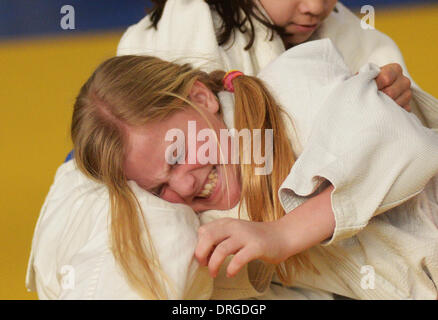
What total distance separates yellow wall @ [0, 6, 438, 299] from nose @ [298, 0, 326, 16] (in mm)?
448

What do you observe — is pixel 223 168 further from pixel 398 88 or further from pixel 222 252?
pixel 398 88

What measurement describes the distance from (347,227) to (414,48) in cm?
134

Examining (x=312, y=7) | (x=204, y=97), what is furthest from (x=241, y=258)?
(x=312, y=7)

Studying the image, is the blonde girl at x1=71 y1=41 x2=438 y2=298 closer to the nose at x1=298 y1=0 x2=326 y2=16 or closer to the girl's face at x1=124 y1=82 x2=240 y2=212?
the girl's face at x1=124 y1=82 x2=240 y2=212

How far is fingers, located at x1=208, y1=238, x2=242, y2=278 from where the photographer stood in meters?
0.62

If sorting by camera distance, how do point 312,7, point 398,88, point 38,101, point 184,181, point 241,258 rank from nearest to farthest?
point 241,258 → point 184,181 → point 398,88 → point 312,7 → point 38,101

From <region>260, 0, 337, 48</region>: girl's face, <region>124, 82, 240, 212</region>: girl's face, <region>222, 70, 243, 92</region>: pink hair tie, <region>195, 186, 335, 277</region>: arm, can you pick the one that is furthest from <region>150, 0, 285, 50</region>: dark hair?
<region>195, 186, 335, 277</region>: arm

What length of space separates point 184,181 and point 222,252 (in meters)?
0.17

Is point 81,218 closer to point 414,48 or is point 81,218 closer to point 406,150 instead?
point 406,150

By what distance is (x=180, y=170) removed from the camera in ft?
2.54

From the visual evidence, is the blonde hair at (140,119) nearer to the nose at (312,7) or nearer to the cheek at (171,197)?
the cheek at (171,197)

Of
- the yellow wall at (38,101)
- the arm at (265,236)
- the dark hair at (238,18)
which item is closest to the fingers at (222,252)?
the arm at (265,236)

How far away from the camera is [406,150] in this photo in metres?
0.69
